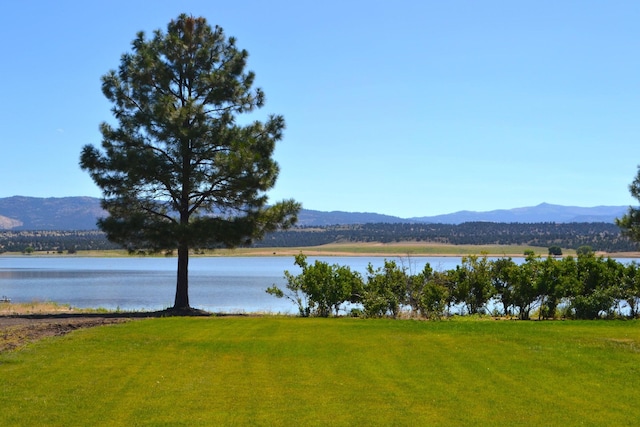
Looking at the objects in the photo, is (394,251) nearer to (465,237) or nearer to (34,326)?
(465,237)

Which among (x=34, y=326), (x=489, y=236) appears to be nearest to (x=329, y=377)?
(x=34, y=326)

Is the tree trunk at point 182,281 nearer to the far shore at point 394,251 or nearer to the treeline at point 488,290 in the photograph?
the treeline at point 488,290

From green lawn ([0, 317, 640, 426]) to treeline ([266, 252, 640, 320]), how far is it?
13.5ft

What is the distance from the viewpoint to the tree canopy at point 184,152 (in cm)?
2448

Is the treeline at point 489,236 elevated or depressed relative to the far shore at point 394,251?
elevated

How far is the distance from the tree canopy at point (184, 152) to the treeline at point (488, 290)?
3.99 m

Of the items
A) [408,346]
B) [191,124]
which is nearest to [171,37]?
[191,124]

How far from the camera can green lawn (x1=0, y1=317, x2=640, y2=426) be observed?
9.36 m

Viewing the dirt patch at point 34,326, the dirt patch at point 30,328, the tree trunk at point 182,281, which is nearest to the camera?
the dirt patch at point 30,328

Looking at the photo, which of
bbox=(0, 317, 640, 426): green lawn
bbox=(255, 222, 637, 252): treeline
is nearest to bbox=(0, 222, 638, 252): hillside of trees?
bbox=(255, 222, 637, 252): treeline

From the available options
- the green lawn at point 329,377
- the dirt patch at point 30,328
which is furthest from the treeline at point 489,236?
the dirt patch at point 30,328

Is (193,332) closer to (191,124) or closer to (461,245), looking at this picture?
(191,124)

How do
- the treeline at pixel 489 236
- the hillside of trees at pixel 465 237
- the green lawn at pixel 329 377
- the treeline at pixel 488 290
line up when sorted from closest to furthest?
the green lawn at pixel 329 377, the treeline at pixel 488 290, the treeline at pixel 489 236, the hillside of trees at pixel 465 237

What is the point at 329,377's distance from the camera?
11.6 meters
